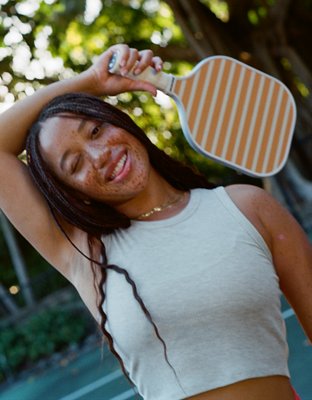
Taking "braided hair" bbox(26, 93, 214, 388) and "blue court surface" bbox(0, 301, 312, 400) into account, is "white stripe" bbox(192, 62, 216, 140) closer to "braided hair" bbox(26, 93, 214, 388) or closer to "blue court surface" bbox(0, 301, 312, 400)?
"braided hair" bbox(26, 93, 214, 388)


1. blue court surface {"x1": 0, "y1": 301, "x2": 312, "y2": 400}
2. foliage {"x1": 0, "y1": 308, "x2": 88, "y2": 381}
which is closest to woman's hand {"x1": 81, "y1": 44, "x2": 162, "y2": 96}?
blue court surface {"x1": 0, "y1": 301, "x2": 312, "y2": 400}

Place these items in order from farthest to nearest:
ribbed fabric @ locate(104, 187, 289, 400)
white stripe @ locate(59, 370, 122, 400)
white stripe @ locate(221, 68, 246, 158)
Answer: white stripe @ locate(59, 370, 122, 400) < white stripe @ locate(221, 68, 246, 158) < ribbed fabric @ locate(104, 187, 289, 400)

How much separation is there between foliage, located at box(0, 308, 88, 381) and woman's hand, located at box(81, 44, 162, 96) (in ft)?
29.7

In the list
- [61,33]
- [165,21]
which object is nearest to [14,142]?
[61,33]

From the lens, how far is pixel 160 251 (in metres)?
1.84

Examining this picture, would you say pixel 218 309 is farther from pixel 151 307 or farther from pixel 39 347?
pixel 39 347

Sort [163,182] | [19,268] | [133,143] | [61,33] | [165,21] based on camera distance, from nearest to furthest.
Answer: [133,143] → [163,182] → [61,33] → [19,268] → [165,21]

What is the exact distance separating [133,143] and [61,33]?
29.5 ft

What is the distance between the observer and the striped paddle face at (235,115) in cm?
196

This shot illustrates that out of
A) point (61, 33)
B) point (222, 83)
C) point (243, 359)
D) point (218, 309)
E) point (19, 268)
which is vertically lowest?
point (19, 268)

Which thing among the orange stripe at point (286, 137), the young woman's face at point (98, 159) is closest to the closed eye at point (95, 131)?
the young woman's face at point (98, 159)

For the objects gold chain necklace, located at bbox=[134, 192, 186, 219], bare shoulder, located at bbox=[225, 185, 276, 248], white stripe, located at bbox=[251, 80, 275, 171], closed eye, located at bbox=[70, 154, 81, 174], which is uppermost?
closed eye, located at bbox=[70, 154, 81, 174]

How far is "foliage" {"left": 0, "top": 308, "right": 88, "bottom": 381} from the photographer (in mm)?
10883

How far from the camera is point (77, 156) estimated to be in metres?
1.86
